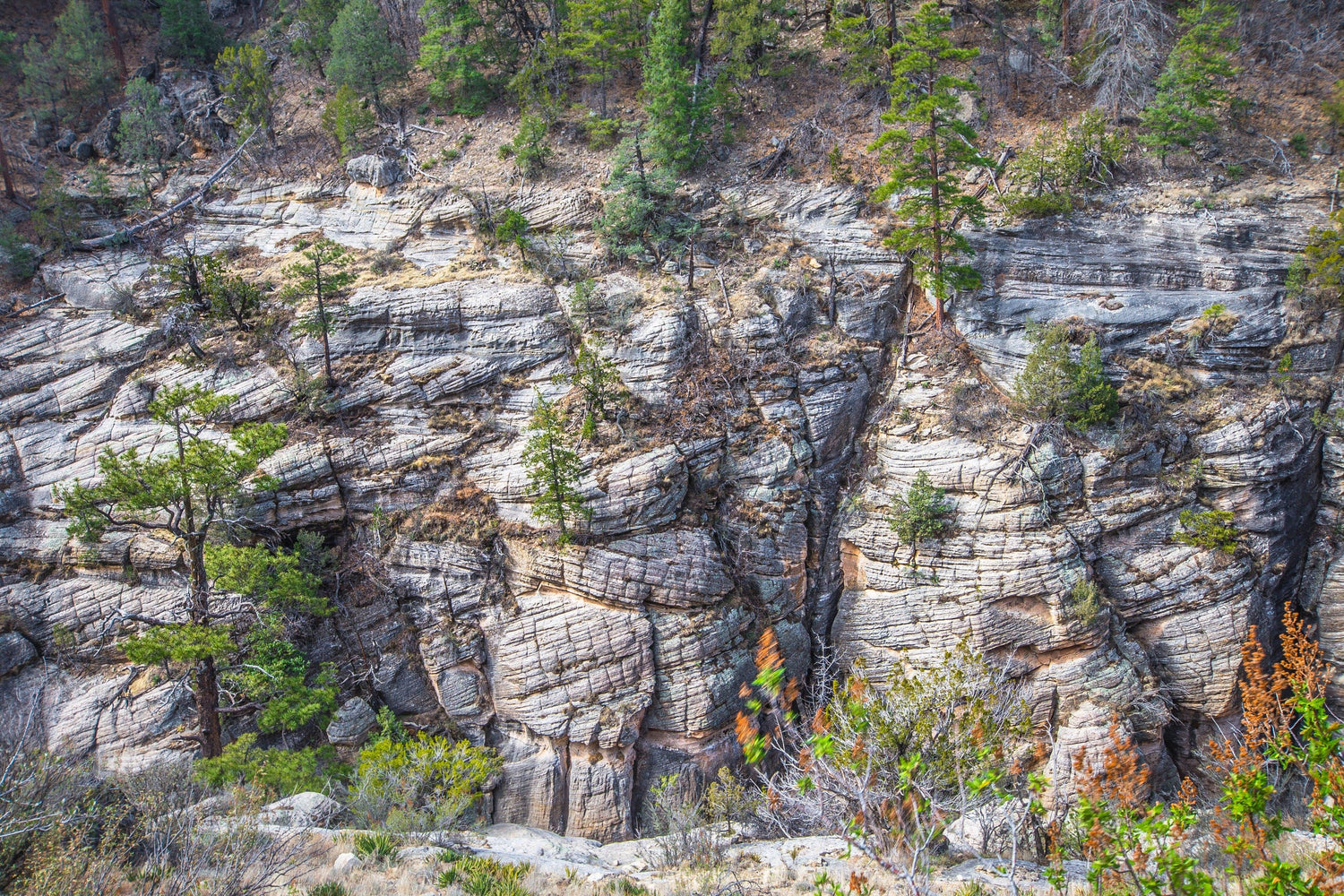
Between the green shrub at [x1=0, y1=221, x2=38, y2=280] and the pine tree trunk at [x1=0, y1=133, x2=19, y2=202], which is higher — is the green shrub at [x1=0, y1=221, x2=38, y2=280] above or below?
below

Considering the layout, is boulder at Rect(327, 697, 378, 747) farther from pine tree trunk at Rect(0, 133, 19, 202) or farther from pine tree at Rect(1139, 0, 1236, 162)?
pine tree at Rect(1139, 0, 1236, 162)

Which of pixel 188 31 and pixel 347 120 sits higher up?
pixel 188 31

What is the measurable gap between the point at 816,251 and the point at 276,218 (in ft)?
61.3

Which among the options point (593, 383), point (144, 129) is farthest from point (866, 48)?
point (144, 129)

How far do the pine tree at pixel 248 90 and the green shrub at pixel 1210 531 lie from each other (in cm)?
3281

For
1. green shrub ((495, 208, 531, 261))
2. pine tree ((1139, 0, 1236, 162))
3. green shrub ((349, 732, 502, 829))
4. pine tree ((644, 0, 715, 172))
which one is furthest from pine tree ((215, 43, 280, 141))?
pine tree ((1139, 0, 1236, 162))

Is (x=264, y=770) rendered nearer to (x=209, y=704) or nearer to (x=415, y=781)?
(x=209, y=704)

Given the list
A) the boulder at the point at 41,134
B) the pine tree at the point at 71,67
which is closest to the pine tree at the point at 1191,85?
the pine tree at the point at 71,67

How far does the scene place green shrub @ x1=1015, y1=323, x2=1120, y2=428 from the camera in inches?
722

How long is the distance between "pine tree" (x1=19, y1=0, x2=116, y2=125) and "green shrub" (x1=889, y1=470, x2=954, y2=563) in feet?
111

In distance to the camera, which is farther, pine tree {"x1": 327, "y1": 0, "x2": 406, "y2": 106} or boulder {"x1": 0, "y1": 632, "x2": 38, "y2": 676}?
pine tree {"x1": 327, "y1": 0, "x2": 406, "y2": 106}

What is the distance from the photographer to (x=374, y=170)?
24.6m

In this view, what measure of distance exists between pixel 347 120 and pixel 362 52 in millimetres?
2978

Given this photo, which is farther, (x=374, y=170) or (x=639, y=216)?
(x=374, y=170)
